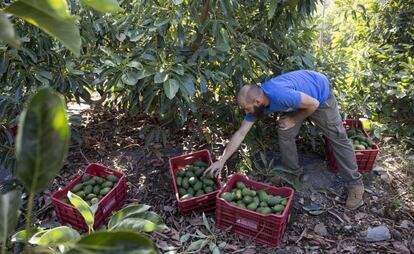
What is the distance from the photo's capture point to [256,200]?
7.34 ft

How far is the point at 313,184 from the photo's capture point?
9.12 feet

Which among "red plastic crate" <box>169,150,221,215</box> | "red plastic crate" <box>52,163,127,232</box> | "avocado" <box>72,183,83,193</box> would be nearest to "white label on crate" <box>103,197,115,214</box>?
"red plastic crate" <box>52,163,127,232</box>

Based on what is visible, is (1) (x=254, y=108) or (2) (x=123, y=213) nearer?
(2) (x=123, y=213)

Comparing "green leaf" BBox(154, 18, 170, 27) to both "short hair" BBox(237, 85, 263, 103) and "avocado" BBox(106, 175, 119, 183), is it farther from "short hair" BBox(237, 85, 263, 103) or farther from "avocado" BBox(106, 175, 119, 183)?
"avocado" BBox(106, 175, 119, 183)

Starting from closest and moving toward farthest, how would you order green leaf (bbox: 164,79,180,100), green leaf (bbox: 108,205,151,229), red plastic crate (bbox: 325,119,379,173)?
green leaf (bbox: 108,205,151,229)
green leaf (bbox: 164,79,180,100)
red plastic crate (bbox: 325,119,379,173)

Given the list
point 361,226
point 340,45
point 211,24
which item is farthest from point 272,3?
point 340,45

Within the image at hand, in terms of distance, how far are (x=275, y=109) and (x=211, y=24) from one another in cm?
70

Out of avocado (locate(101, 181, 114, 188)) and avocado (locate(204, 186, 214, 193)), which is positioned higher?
avocado (locate(101, 181, 114, 188))

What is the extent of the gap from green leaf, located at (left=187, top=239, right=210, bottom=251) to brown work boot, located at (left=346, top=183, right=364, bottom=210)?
1.07 meters

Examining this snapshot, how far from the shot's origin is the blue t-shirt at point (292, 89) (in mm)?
2336

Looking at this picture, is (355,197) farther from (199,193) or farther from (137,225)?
(137,225)

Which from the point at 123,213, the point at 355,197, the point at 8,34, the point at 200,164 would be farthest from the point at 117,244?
the point at 355,197

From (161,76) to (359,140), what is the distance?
1.70 metres

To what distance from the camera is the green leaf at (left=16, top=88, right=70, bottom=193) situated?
59 centimetres
